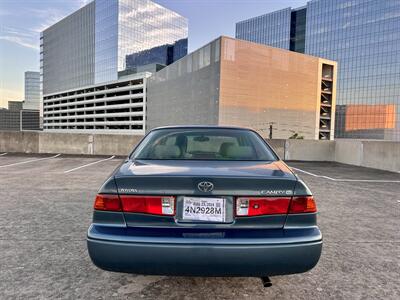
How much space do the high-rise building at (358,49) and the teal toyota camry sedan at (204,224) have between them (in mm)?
91128

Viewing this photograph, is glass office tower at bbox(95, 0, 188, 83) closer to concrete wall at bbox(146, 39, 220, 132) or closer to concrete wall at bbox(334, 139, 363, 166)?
concrete wall at bbox(146, 39, 220, 132)

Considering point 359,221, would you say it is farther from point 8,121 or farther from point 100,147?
point 8,121

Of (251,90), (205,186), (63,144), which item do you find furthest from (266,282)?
(251,90)

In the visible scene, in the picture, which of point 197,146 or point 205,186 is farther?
point 197,146

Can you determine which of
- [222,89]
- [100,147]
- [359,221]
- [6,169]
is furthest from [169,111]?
[359,221]

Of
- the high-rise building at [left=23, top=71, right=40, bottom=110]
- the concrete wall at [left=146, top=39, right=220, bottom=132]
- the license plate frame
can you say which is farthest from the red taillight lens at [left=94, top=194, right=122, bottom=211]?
the high-rise building at [left=23, top=71, right=40, bottom=110]

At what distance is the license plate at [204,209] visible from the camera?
2.25 metres

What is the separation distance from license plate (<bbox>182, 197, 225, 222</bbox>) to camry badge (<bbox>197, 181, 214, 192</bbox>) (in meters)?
0.07

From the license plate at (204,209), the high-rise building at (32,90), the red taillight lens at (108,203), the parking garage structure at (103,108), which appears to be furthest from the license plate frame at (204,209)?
Answer: the high-rise building at (32,90)

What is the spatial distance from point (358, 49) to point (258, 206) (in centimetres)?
9961

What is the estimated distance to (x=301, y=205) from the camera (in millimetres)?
2355

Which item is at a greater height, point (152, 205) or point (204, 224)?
point (152, 205)

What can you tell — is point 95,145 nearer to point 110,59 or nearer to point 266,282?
point 266,282

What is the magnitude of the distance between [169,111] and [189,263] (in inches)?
2504
